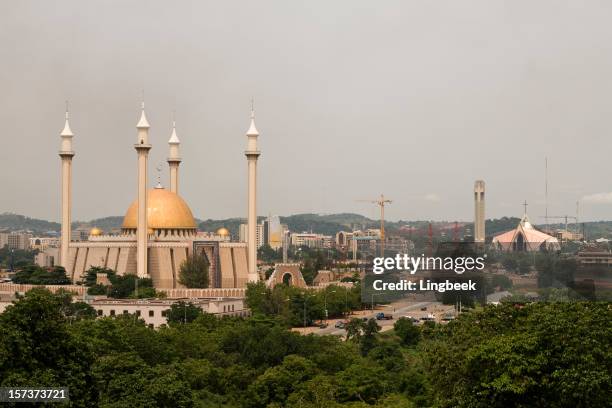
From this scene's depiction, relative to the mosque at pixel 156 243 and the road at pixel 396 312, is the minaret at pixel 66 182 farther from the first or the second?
the road at pixel 396 312

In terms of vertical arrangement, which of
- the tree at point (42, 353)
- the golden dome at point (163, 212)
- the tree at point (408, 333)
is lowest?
the tree at point (408, 333)

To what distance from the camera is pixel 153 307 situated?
78062 mm

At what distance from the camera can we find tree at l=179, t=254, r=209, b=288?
93.4 meters

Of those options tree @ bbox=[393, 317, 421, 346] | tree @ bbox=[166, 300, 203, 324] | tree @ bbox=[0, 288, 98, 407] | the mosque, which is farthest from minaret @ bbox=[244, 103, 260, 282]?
tree @ bbox=[0, 288, 98, 407]

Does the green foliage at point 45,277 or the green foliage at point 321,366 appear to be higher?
the green foliage at point 45,277

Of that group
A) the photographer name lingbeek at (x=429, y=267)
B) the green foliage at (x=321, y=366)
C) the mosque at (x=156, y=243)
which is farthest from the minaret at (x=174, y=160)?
the green foliage at (x=321, y=366)

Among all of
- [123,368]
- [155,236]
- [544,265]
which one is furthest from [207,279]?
[123,368]

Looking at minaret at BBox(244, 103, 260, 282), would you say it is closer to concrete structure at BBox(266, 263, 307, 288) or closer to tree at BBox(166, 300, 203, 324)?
concrete structure at BBox(266, 263, 307, 288)

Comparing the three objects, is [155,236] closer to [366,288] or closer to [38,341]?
[366,288]

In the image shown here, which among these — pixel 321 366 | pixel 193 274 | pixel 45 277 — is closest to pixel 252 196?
pixel 193 274

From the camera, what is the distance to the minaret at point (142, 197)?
91.3 m

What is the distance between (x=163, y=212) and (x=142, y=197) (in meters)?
6.46

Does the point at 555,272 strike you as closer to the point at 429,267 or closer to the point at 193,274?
the point at 429,267

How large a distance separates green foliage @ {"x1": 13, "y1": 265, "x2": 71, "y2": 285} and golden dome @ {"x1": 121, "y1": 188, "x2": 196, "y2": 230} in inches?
275
